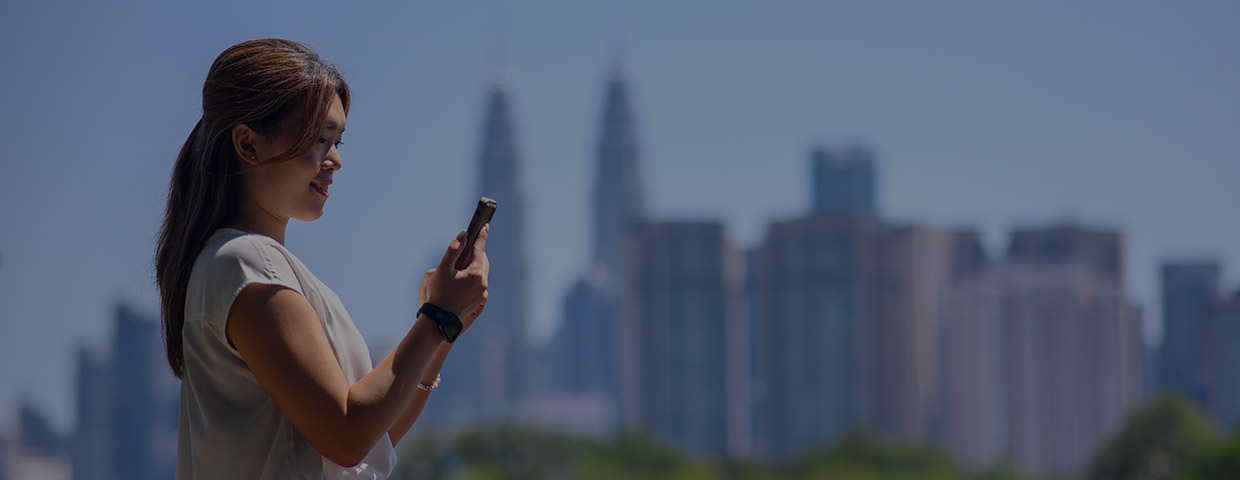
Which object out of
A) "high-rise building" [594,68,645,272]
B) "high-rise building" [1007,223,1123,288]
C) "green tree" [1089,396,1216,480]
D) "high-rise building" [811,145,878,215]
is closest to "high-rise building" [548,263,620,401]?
"high-rise building" [594,68,645,272]

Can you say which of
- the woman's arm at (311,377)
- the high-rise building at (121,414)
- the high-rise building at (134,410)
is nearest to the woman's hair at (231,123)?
the woman's arm at (311,377)

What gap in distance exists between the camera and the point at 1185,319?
85812 mm

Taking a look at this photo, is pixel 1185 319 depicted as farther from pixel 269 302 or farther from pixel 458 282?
pixel 269 302

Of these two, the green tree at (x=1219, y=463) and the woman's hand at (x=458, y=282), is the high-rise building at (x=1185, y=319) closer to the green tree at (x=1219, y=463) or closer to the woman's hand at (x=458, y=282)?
the green tree at (x=1219, y=463)

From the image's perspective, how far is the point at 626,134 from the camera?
142875mm

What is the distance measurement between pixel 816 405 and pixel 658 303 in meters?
11.4

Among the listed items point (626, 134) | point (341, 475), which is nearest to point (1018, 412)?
point (626, 134)

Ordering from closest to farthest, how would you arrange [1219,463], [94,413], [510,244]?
[1219,463]
[94,413]
[510,244]

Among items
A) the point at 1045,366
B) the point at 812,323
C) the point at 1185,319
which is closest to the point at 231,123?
the point at 1045,366

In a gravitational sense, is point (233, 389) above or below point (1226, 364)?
above

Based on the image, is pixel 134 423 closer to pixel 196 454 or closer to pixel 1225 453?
pixel 1225 453

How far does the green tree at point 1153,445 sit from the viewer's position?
36094 millimetres

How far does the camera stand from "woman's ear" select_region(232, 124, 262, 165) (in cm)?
139

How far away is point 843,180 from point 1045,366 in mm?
47531
